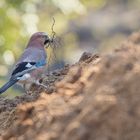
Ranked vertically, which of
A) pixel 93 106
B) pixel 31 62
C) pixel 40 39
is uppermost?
pixel 40 39

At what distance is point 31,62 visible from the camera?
320 inches

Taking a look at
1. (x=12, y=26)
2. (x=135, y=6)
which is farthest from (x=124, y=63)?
(x=135, y=6)

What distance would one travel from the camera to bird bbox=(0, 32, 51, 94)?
7840 millimetres

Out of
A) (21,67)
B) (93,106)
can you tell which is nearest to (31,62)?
(21,67)

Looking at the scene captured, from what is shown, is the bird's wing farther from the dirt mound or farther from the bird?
the dirt mound

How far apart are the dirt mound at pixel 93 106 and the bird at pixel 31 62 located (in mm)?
3353

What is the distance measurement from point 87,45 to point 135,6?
116 inches

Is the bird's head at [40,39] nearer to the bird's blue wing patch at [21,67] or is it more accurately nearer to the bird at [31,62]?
the bird at [31,62]

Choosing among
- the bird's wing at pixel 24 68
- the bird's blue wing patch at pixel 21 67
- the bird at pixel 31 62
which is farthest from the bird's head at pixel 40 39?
the bird's blue wing patch at pixel 21 67

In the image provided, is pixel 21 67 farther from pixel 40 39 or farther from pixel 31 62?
pixel 40 39

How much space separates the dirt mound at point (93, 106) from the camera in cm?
357

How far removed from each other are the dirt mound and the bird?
132 inches

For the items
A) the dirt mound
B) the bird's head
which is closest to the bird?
the bird's head

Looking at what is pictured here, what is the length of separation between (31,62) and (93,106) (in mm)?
4531
